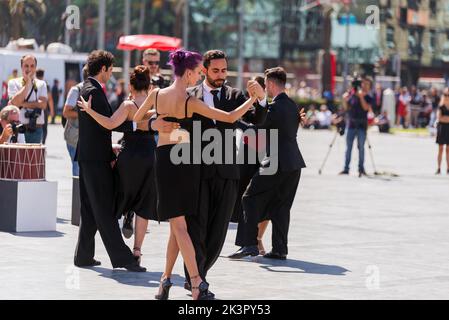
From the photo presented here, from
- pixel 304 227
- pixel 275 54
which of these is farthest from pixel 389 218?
pixel 275 54

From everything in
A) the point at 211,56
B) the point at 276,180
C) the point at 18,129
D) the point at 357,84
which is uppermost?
the point at 211,56

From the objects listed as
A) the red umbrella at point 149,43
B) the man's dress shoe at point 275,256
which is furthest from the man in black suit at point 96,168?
the red umbrella at point 149,43

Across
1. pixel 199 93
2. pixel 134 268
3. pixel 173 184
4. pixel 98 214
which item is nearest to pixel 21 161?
pixel 98 214

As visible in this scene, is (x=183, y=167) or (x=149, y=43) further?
(x=149, y=43)

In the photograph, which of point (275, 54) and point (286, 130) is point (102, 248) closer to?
point (286, 130)

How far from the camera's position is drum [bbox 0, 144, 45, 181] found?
1295 centimetres

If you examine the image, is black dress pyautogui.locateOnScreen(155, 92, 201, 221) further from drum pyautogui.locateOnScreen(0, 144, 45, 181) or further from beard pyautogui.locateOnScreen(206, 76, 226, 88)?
drum pyautogui.locateOnScreen(0, 144, 45, 181)

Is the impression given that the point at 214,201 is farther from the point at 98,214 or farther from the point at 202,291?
the point at 98,214

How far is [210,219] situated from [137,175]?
1.78 m

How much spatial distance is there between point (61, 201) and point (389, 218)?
4.30 metres

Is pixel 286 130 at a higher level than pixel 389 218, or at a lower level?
higher

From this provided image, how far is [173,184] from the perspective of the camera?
9.09 meters

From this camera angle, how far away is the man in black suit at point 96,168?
10930mm
